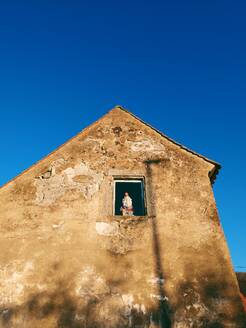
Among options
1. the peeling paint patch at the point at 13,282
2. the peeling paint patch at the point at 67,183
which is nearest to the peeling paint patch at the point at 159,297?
the peeling paint patch at the point at 13,282

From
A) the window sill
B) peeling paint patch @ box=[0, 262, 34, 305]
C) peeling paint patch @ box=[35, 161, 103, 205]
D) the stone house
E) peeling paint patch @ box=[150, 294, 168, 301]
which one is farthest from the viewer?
peeling paint patch @ box=[35, 161, 103, 205]

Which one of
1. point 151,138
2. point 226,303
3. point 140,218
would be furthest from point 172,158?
point 226,303

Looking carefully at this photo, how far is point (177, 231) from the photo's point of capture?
7.08 m

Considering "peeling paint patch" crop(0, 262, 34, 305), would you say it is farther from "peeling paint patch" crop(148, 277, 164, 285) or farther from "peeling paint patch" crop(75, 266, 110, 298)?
"peeling paint patch" crop(148, 277, 164, 285)

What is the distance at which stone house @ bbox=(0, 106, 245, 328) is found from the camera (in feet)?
19.5

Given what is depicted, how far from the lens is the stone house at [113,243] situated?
5934 millimetres

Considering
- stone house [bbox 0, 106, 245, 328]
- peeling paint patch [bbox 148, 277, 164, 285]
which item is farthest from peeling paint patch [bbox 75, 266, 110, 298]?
peeling paint patch [bbox 148, 277, 164, 285]

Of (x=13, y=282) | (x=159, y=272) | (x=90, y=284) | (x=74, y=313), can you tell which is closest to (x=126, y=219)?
(x=159, y=272)

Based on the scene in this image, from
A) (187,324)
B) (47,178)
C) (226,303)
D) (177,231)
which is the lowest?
(187,324)

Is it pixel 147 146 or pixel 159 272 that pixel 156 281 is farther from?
pixel 147 146

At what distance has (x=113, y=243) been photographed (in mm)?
6930

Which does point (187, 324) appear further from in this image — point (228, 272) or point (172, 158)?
point (172, 158)

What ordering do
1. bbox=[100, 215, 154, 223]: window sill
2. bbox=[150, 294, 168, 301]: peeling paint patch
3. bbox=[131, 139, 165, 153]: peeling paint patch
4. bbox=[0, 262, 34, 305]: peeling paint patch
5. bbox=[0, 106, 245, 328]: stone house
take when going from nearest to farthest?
bbox=[0, 106, 245, 328]: stone house, bbox=[150, 294, 168, 301]: peeling paint patch, bbox=[0, 262, 34, 305]: peeling paint patch, bbox=[100, 215, 154, 223]: window sill, bbox=[131, 139, 165, 153]: peeling paint patch

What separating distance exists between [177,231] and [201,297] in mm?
1569
